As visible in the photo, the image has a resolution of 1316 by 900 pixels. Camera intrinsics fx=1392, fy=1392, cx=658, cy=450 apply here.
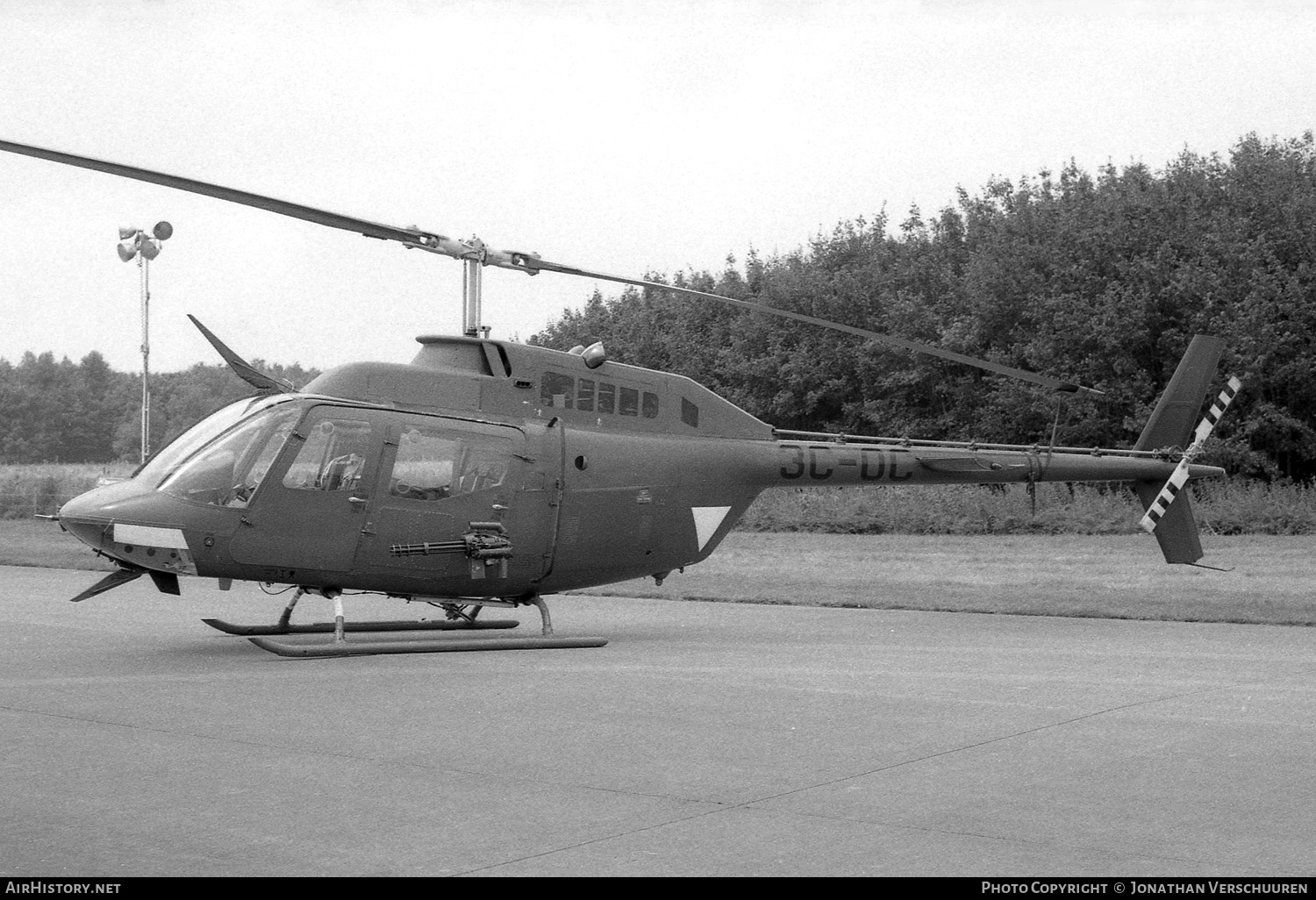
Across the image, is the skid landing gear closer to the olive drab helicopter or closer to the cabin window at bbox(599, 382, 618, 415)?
the olive drab helicopter

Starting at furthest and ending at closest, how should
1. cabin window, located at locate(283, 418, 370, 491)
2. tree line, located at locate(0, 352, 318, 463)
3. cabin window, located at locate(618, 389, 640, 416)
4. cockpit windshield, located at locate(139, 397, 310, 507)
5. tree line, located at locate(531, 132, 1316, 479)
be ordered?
tree line, located at locate(0, 352, 318, 463) < tree line, located at locate(531, 132, 1316, 479) < cabin window, located at locate(618, 389, 640, 416) < cabin window, located at locate(283, 418, 370, 491) < cockpit windshield, located at locate(139, 397, 310, 507)

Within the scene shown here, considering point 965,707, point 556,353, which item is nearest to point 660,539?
point 556,353

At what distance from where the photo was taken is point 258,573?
11555mm

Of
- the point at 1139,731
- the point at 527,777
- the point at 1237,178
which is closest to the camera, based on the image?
the point at 527,777

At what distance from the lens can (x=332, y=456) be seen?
11.8 m

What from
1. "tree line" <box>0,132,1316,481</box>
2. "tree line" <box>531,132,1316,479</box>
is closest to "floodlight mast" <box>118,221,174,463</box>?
"tree line" <box>0,132,1316,481</box>

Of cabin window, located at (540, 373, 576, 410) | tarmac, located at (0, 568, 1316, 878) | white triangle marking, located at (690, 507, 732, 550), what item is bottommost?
tarmac, located at (0, 568, 1316, 878)

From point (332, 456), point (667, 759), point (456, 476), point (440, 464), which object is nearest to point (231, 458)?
point (332, 456)

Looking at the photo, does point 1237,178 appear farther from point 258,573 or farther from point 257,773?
point 257,773

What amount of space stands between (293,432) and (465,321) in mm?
2212

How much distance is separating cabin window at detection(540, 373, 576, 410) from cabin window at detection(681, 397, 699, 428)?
133 centimetres

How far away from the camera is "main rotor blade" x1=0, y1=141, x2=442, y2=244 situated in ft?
31.4

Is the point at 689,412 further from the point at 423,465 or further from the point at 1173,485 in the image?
the point at 1173,485

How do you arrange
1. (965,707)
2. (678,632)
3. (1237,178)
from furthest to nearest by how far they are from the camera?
(1237,178) < (678,632) < (965,707)
